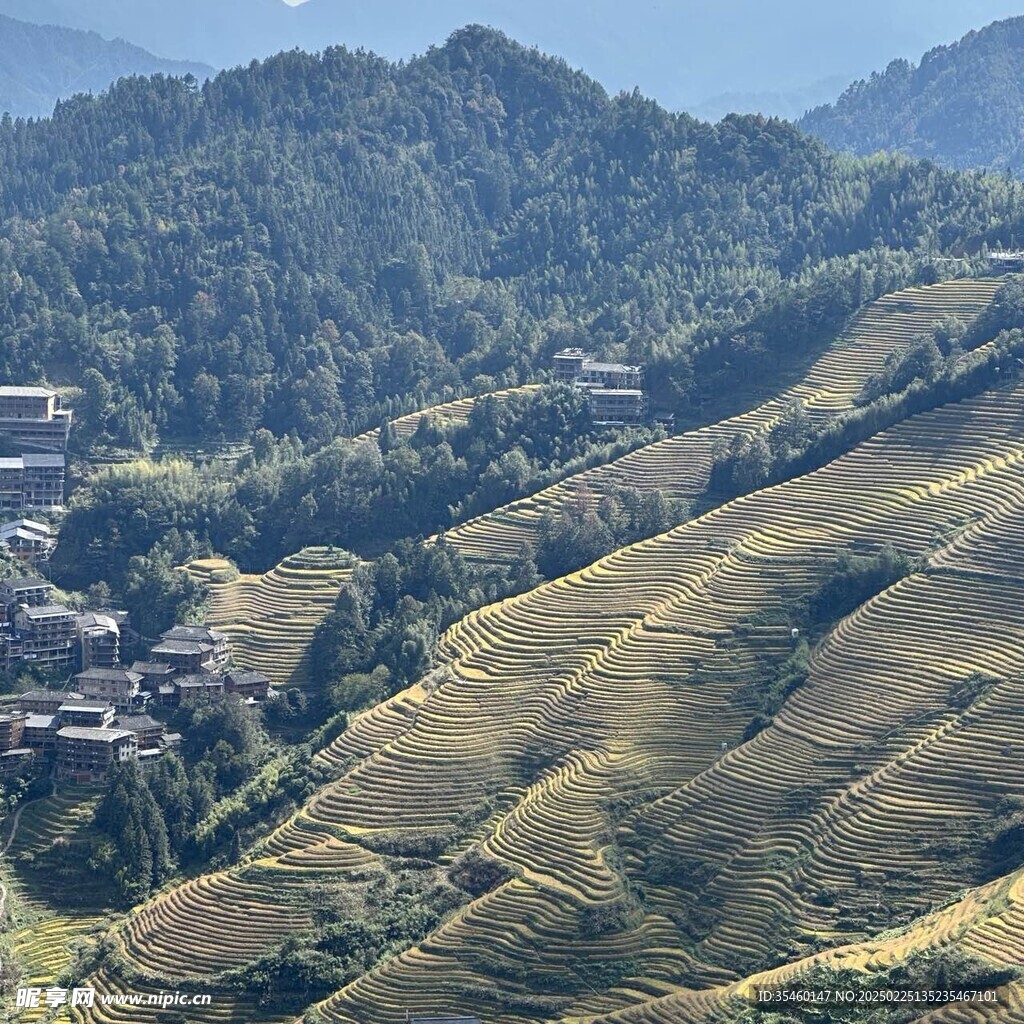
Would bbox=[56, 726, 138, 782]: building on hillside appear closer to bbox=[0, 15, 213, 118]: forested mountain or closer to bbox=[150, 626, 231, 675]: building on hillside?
bbox=[150, 626, 231, 675]: building on hillside

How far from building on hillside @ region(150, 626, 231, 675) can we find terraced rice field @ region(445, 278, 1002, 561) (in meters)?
6.44

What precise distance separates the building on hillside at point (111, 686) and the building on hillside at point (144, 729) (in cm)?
99

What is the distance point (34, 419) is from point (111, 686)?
615 inches

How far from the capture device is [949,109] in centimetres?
12025

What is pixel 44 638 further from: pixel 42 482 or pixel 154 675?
pixel 42 482

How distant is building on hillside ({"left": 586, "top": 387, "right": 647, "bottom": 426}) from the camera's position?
5966cm

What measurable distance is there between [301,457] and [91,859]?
2186 cm

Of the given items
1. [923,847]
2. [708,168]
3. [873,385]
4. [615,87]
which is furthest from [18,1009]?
[615,87]

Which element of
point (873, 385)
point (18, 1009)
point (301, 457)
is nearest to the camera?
point (18, 1009)

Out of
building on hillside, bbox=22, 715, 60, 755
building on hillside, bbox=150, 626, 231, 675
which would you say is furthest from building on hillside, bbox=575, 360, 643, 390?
building on hillside, bbox=22, 715, 60, 755

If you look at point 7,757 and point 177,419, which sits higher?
point 177,419

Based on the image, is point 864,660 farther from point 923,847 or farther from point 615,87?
point 615,87

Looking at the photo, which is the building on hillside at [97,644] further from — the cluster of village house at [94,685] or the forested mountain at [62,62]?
the forested mountain at [62,62]

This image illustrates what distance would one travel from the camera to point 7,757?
153 feet
